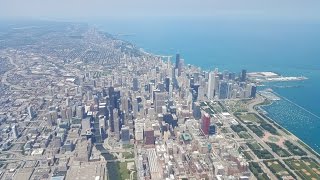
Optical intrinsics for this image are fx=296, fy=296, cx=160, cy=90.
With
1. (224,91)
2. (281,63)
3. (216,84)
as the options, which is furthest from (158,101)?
(281,63)

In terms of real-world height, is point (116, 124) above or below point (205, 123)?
below

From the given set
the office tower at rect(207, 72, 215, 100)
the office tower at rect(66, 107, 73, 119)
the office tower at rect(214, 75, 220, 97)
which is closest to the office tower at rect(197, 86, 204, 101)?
the office tower at rect(207, 72, 215, 100)

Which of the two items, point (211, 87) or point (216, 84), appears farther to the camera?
point (216, 84)

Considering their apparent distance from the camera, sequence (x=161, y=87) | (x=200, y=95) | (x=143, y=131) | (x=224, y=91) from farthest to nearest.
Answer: (x=224, y=91), (x=200, y=95), (x=161, y=87), (x=143, y=131)

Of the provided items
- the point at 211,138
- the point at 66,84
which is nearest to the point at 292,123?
the point at 211,138

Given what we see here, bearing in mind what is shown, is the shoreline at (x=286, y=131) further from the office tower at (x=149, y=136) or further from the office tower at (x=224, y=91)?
the office tower at (x=149, y=136)

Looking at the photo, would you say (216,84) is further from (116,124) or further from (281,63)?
(281,63)

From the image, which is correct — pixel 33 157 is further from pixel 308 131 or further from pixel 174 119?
pixel 308 131

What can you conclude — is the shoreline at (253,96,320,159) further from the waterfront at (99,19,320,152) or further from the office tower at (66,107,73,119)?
the office tower at (66,107,73,119)
